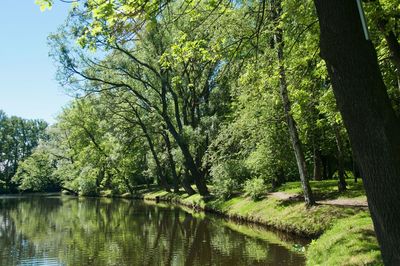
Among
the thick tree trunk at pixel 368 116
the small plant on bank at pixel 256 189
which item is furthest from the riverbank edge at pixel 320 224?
the thick tree trunk at pixel 368 116

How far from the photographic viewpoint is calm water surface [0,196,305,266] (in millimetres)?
14219

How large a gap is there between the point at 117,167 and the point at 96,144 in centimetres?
605

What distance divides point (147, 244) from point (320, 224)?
23.8 feet

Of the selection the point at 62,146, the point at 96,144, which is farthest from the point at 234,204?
the point at 62,146

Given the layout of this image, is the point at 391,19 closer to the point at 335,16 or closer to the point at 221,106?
the point at 335,16

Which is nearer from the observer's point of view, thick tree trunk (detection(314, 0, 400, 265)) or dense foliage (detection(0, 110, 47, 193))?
thick tree trunk (detection(314, 0, 400, 265))

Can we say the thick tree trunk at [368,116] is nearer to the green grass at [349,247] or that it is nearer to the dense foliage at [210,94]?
the dense foliage at [210,94]

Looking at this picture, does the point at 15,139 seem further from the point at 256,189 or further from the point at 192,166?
the point at 256,189

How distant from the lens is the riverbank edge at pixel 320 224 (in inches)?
369

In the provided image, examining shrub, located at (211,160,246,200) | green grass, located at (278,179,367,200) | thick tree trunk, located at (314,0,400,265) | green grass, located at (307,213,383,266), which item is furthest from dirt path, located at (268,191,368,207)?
thick tree trunk, located at (314,0,400,265)

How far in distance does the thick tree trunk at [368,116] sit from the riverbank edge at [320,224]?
460 cm

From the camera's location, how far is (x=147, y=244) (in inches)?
701

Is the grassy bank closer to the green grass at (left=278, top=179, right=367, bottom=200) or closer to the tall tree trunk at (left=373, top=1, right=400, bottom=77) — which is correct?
the green grass at (left=278, top=179, right=367, bottom=200)

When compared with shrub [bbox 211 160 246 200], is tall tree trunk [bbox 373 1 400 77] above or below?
above
